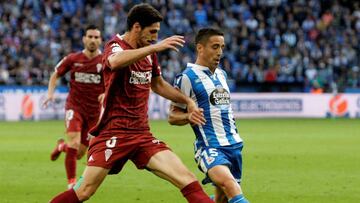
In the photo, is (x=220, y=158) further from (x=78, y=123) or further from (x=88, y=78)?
(x=88, y=78)

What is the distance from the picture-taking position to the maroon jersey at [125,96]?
797cm

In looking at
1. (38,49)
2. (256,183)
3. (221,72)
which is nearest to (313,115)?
(38,49)

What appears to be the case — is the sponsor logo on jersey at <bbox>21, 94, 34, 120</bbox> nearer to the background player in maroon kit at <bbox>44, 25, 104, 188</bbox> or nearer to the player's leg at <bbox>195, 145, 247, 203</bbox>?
the background player in maroon kit at <bbox>44, 25, 104, 188</bbox>

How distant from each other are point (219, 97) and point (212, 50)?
0.50 metres

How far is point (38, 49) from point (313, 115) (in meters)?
11.8

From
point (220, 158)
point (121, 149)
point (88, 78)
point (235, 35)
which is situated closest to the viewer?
point (121, 149)

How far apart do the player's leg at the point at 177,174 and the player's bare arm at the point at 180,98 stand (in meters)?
0.41

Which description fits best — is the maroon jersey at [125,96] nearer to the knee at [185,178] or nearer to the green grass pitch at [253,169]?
the knee at [185,178]

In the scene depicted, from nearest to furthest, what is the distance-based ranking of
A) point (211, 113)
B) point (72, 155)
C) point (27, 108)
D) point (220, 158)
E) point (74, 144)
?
1. point (220, 158)
2. point (211, 113)
3. point (72, 155)
4. point (74, 144)
5. point (27, 108)

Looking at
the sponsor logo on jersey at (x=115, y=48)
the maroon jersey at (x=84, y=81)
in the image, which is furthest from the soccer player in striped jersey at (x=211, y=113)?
the maroon jersey at (x=84, y=81)

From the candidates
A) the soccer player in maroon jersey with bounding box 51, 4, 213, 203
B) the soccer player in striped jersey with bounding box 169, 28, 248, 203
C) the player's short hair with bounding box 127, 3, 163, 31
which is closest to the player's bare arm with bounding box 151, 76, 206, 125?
the soccer player in maroon jersey with bounding box 51, 4, 213, 203

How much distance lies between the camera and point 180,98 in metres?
8.22

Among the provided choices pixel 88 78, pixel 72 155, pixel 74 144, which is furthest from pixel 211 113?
pixel 88 78

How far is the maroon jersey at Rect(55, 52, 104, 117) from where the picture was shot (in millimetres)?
13828
